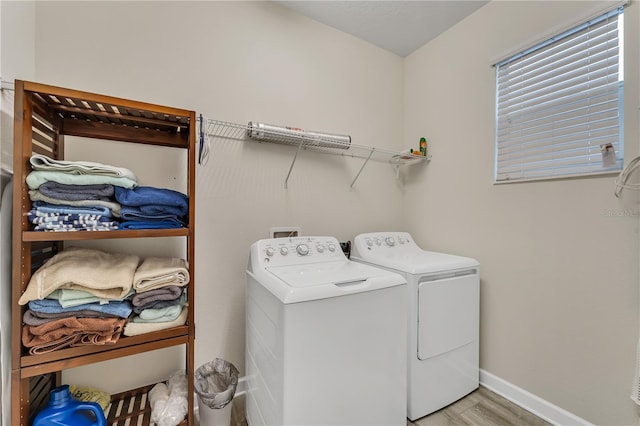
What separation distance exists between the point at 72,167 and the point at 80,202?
0.13m

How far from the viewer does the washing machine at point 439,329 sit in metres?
1.46

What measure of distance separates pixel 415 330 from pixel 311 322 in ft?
2.42

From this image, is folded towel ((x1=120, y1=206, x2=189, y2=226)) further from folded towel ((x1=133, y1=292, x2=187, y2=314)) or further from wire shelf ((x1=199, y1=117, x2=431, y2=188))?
wire shelf ((x1=199, y1=117, x2=431, y2=188))

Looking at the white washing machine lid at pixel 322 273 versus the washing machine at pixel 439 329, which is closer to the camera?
the white washing machine lid at pixel 322 273

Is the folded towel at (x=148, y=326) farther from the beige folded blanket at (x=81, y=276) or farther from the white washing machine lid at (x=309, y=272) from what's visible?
the white washing machine lid at (x=309, y=272)

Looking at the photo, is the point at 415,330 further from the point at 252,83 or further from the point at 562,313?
the point at 252,83

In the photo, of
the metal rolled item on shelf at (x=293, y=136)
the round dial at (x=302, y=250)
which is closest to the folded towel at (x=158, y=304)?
the round dial at (x=302, y=250)

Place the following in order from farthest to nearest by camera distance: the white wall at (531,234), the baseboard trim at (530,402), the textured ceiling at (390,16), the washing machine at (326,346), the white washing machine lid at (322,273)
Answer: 1. the textured ceiling at (390,16)
2. the baseboard trim at (530,402)
3. the white wall at (531,234)
4. the white washing machine lid at (322,273)
5. the washing machine at (326,346)

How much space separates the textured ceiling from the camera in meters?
1.81

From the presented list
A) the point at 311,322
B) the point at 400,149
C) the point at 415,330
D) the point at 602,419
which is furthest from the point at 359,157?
the point at 602,419

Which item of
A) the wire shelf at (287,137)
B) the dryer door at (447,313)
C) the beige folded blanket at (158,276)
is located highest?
the wire shelf at (287,137)

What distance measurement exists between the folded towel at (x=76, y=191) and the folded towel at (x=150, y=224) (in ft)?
0.39

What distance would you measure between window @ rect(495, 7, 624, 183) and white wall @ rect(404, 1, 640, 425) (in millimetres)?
51

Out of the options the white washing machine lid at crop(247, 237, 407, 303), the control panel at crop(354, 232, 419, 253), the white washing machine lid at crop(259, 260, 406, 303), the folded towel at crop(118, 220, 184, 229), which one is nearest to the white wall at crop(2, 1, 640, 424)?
the control panel at crop(354, 232, 419, 253)
